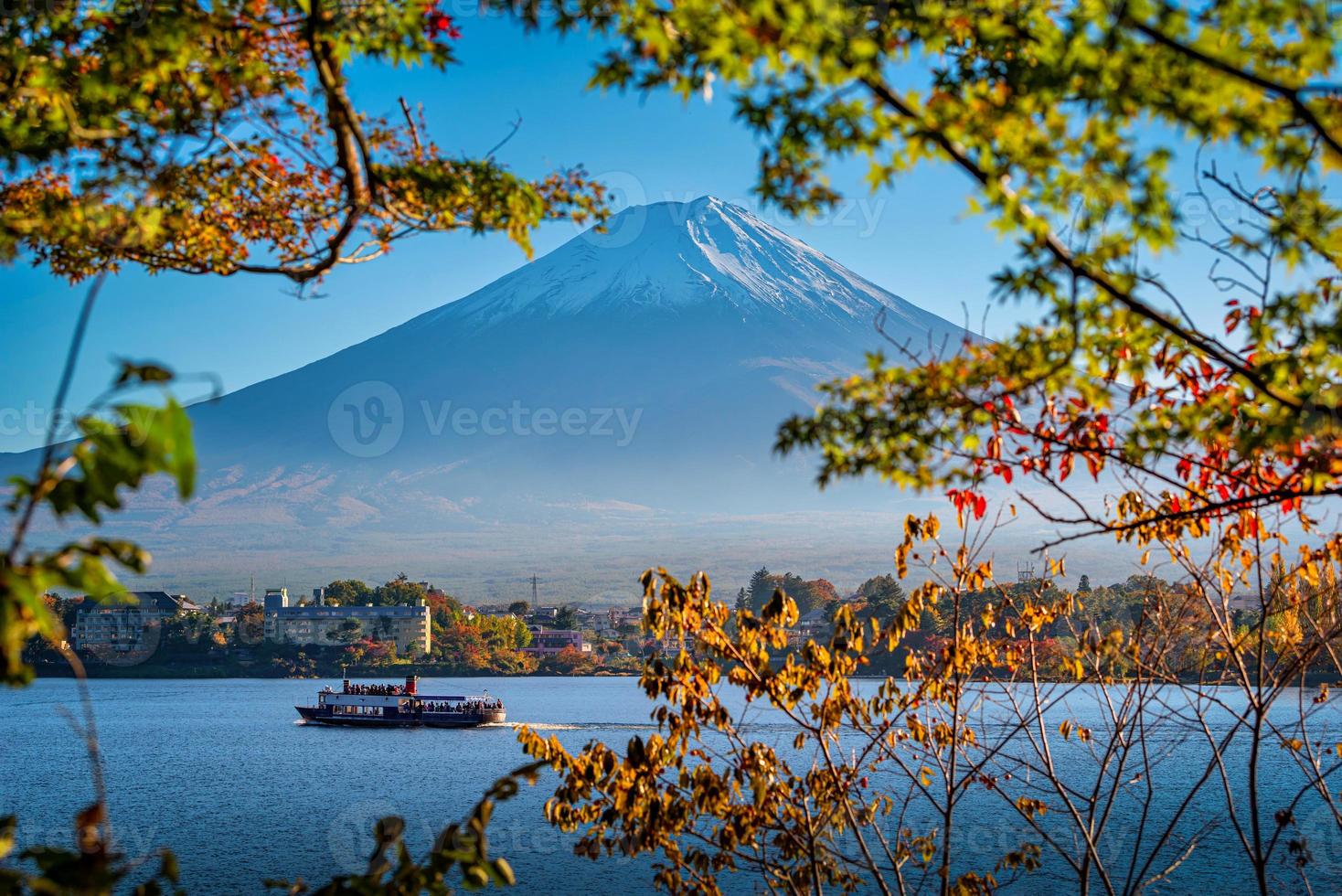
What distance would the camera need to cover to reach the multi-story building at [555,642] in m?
96.1

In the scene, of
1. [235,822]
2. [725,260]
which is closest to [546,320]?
[725,260]

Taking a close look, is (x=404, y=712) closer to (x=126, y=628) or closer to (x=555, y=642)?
(x=555, y=642)

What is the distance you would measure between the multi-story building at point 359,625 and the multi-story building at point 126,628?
10.5m

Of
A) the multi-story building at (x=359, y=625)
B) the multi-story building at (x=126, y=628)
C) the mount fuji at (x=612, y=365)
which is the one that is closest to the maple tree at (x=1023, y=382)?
the multi-story building at (x=359, y=625)

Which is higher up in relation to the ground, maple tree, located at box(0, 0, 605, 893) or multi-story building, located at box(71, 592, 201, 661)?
maple tree, located at box(0, 0, 605, 893)

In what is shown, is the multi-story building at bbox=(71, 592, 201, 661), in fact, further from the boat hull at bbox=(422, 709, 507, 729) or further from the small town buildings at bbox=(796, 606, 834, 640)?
the small town buildings at bbox=(796, 606, 834, 640)

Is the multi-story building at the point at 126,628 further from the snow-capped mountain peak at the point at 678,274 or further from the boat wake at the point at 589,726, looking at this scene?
the snow-capped mountain peak at the point at 678,274

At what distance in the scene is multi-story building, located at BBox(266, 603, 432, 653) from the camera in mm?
88250

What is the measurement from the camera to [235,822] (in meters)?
26.2

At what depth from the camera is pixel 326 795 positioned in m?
30.2

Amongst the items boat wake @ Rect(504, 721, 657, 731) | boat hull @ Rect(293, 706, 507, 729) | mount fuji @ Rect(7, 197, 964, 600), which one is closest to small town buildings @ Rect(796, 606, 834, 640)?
boat wake @ Rect(504, 721, 657, 731)

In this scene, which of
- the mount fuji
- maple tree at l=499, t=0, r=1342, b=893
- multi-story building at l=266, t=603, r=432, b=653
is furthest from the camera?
the mount fuji

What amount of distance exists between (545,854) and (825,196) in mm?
21002

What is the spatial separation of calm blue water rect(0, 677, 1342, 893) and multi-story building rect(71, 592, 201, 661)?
36.6 m
